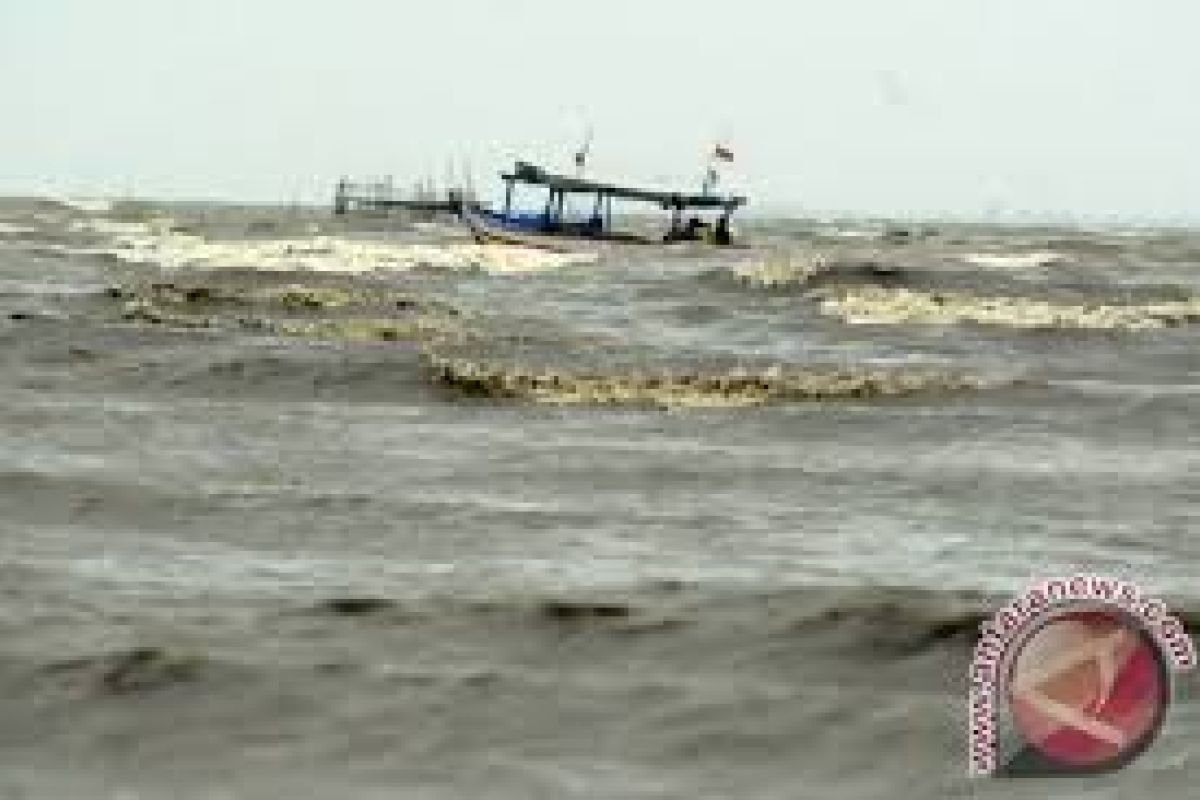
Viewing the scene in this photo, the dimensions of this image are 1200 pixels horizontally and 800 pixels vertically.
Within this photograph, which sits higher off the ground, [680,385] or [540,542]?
[540,542]

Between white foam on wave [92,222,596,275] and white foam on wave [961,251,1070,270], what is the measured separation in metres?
14.9

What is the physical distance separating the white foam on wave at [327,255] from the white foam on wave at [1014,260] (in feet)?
48.9

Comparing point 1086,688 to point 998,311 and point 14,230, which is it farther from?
point 14,230

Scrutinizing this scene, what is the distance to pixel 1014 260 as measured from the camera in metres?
77.7

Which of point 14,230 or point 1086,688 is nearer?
point 1086,688

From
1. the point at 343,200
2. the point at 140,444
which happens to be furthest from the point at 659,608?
the point at 343,200

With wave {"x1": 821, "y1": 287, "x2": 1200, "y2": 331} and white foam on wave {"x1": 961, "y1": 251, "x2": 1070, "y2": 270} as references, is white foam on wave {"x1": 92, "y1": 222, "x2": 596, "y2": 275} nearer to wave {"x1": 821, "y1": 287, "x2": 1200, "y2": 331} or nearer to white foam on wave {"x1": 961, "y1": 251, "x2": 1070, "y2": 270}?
white foam on wave {"x1": 961, "y1": 251, "x2": 1070, "y2": 270}

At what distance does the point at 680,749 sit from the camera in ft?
28.6

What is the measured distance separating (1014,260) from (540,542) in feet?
216

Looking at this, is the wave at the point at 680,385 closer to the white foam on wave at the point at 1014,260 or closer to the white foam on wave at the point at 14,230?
the white foam on wave at the point at 1014,260

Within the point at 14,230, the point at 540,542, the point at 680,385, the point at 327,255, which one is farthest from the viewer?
the point at 14,230

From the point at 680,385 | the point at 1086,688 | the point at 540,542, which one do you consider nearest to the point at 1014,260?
the point at 680,385

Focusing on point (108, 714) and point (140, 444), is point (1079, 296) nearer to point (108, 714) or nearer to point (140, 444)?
point (140, 444)

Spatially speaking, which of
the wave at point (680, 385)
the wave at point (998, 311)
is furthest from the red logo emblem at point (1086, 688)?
the wave at point (998, 311)
